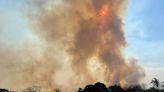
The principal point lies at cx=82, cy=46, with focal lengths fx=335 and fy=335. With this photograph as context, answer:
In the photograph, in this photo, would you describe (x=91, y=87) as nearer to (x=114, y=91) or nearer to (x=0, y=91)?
(x=114, y=91)

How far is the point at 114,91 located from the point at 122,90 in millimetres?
8868

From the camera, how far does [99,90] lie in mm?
163750

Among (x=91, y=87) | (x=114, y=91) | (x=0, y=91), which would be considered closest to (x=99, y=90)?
(x=91, y=87)

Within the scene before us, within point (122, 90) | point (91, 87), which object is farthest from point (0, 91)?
point (122, 90)

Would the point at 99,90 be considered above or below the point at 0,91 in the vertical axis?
below

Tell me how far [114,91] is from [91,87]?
28.3 metres

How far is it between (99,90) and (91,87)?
18.7 feet

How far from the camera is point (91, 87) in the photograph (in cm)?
16788

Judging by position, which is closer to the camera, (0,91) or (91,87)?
(91,87)

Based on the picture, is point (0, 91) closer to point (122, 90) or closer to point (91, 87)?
point (91, 87)

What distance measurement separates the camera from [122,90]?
199000mm

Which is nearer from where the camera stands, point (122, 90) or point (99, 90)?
point (99, 90)

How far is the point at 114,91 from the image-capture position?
192000mm

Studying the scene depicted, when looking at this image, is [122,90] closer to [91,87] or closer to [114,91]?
[114,91]
